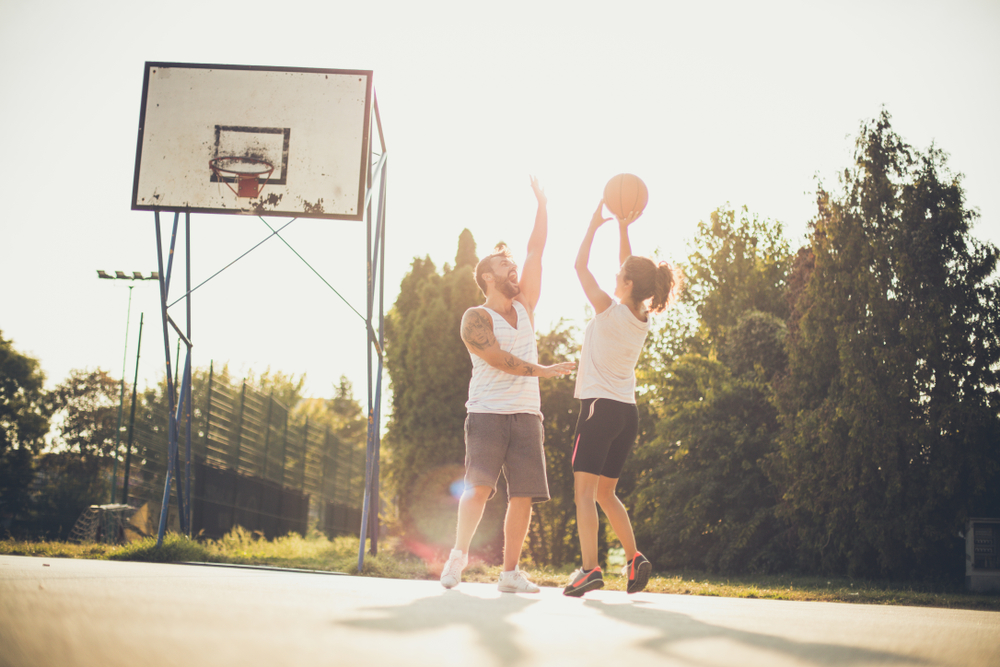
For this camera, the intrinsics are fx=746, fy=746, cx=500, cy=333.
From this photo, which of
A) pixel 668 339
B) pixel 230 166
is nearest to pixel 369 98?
pixel 230 166

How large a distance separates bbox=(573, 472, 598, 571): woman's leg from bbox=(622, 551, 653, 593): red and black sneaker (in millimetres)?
249

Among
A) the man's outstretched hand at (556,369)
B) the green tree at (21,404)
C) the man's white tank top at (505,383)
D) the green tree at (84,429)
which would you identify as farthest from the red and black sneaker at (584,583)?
the green tree at (21,404)

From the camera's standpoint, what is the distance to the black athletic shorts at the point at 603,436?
4.51 metres

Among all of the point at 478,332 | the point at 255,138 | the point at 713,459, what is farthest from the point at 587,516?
the point at 713,459

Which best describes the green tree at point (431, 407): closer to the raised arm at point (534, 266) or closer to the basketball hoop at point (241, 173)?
the basketball hoop at point (241, 173)

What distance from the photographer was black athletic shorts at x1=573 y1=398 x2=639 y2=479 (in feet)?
14.8

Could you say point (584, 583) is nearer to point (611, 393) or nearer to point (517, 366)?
point (611, 393)

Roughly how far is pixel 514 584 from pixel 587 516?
1.98 feet

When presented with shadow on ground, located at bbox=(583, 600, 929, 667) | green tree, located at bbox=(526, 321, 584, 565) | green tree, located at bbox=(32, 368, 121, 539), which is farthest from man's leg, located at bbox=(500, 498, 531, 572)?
green tree, located at bbox=(32, 368, 121, 539)

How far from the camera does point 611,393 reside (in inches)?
183

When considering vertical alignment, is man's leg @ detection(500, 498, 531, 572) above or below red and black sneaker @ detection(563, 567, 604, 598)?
above

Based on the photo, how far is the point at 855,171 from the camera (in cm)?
1409

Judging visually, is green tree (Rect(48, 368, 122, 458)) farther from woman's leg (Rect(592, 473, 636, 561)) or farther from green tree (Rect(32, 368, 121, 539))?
woman's leg (Rect(592, 473, 636, 561))

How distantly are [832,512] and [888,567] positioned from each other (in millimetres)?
1130
